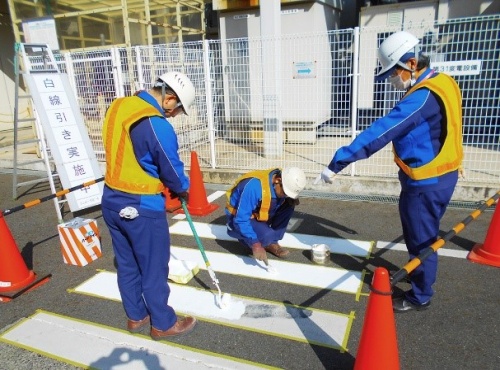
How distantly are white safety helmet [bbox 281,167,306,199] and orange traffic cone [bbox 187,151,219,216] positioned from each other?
2.28 metres

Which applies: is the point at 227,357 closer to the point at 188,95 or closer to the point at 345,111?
the point at 188,95

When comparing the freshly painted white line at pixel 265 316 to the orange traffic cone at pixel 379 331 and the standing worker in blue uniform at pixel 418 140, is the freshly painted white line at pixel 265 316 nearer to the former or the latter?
the orange traffic cone at pixel 379 331

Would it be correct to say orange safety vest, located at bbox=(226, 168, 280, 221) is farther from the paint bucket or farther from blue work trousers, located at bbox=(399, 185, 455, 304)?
blue work trousers, located at bbox=(399, 185, 455, 304)

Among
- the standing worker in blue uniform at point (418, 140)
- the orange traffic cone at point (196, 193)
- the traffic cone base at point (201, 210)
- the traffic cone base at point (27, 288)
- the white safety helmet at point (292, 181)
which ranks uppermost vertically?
the standing worker in blue uniform at point (418, 140)

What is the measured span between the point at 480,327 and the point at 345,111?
413 centimetres

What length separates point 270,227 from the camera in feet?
13.7

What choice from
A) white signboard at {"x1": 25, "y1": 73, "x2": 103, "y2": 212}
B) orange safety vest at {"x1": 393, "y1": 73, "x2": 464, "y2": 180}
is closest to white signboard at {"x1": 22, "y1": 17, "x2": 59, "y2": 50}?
white signboard at {"x1": 25, "y1": 73, "x2": 103, "y2": 212}

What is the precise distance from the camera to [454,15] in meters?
7.76

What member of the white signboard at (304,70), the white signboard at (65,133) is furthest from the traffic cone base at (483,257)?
the white signboard at (65,133)

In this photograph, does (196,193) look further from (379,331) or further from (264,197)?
(379,331)

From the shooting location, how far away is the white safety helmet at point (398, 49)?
279 centimetres

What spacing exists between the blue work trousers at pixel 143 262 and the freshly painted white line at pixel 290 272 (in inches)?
44.6

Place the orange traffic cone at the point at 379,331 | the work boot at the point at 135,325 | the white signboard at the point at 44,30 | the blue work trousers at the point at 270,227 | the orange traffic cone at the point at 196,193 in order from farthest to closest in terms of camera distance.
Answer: the white signboard at the point at 44,30 < the orange traffic cone at the point at 196,193 < the blue work trousers at the point at 270,227 < the work boot at the point at 135,325 < the orange traffic cone at the point at 379,331

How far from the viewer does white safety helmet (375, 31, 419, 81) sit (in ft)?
9.14
